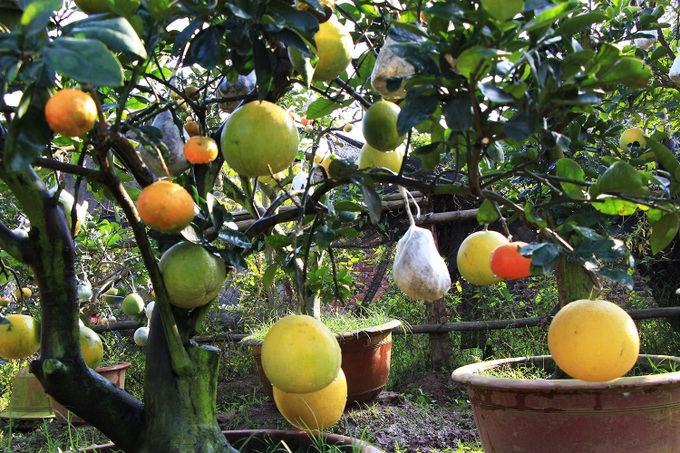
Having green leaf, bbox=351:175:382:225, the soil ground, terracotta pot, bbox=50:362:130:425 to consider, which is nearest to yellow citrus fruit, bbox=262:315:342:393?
green leaf, bbox=351:175:382:225

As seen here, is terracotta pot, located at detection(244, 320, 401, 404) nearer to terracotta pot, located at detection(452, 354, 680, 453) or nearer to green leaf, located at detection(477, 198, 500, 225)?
terracotta pot, located at detection(452, 354, 680, 453)

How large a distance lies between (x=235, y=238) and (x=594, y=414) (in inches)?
41.3

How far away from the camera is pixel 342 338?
9.45 ft

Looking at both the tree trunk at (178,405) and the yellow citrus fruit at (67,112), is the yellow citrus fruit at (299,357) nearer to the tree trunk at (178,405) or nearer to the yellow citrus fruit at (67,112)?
the tree trunk at (178,405)

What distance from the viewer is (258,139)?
2.67 feet

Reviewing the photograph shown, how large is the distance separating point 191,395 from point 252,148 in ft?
1.62

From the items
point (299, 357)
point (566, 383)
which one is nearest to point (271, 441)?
point (299, 357)

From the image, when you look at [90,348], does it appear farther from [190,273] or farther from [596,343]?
[596,343]

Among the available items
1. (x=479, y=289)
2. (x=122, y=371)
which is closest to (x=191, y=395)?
(x=122, y=371)

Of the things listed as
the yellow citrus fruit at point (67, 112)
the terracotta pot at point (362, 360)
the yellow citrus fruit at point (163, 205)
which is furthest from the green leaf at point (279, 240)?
the terracotta pot at point (362, 360)

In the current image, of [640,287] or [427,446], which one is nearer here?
[427,446]

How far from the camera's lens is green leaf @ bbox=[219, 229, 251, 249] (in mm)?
947

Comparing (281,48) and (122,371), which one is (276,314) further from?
(281,48)

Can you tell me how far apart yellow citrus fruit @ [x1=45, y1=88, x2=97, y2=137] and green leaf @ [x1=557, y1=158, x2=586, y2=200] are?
68cm
